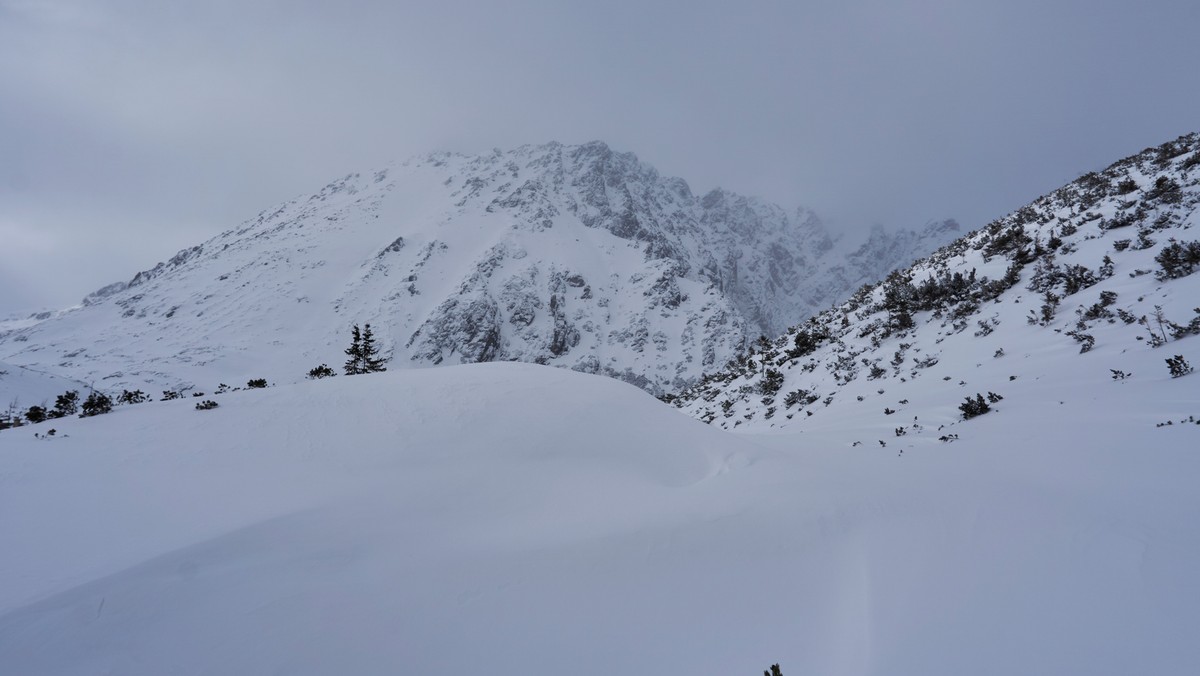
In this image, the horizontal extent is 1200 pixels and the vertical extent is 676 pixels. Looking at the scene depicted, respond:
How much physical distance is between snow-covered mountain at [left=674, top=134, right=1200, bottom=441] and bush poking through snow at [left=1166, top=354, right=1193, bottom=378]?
0.10 meters

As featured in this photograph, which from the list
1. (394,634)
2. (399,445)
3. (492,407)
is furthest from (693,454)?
(394,634)

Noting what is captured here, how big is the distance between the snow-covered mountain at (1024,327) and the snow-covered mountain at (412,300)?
75590 millimetres

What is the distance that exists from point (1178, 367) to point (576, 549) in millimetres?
8301

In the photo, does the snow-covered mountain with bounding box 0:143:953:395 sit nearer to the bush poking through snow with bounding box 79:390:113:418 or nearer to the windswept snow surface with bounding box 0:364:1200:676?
the bush poking through snow with bounding box 79:390:113:418

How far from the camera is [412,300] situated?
10125cm

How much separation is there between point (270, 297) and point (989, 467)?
408 ft

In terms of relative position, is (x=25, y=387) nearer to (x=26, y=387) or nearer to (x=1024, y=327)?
(x=26, y=387)

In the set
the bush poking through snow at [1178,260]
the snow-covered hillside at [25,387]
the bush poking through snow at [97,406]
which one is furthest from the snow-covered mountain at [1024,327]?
the snow-covered hillside at [25,387]

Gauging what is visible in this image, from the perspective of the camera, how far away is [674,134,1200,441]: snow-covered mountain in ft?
23.5

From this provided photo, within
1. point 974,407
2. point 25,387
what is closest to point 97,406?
point 974,407

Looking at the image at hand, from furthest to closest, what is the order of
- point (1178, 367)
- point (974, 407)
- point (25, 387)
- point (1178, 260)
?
point (25, 387) → point (1178, 260) → point (974, 407) → point (1178, 367)

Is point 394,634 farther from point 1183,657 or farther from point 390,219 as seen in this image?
point 390,219

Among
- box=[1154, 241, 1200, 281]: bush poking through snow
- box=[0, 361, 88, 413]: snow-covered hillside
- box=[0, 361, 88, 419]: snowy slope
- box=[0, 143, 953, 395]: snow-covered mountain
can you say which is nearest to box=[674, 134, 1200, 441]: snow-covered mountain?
box=[1154, 241, 1200, 281]: bush poking through snow

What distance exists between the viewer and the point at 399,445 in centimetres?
546
